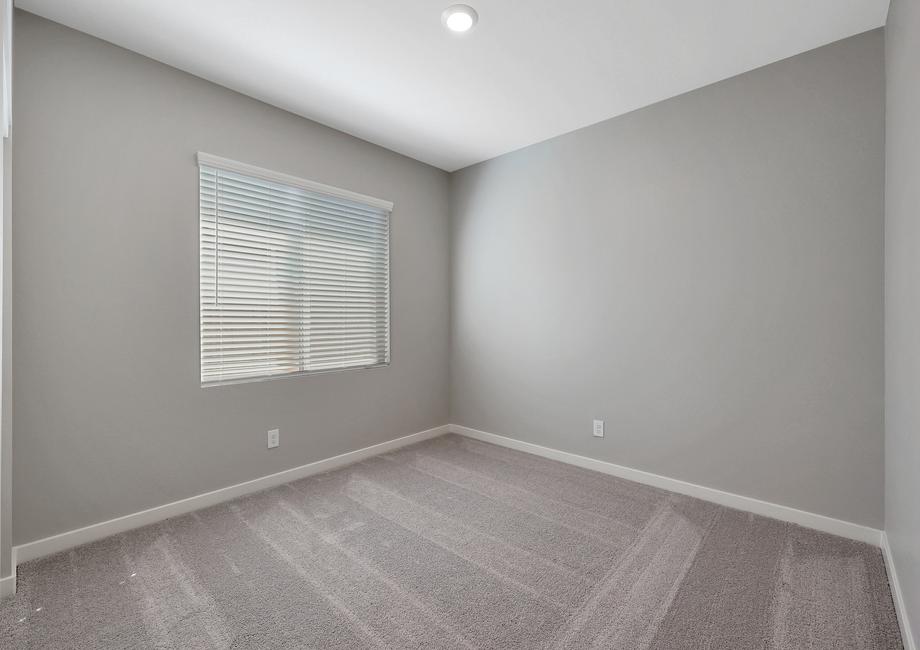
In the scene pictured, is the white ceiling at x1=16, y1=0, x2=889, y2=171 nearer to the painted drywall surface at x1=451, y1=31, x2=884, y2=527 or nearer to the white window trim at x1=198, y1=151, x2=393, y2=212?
the painted drywall surface at x1=451, y1=31, x2=884, y2=527

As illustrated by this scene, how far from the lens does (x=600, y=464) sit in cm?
316

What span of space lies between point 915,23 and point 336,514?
329 centimetres

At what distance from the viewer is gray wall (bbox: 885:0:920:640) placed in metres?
1.48

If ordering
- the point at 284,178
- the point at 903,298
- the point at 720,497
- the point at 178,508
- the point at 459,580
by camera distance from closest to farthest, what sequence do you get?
the point at 903,298 → the point at 459,580 → the point at 178,508 → the point at 720,497 → the point at 284,178

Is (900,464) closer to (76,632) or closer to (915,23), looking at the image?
(915,23)

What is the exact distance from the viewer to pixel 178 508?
248 cm

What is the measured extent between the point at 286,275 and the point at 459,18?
1.88 m

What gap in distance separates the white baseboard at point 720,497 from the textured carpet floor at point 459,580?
77 millimetres

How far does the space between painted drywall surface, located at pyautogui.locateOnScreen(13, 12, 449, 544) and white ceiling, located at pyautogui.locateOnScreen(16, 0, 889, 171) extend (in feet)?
0.75

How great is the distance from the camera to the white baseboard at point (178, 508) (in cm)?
207

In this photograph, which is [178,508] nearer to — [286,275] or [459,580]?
[286,275]

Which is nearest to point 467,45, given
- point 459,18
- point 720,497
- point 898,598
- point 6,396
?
point 459,18

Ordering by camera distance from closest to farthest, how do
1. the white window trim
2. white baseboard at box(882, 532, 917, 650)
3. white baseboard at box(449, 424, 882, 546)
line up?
white baseboard at box(882, 532, 917, 650)
white baseboard at box(449, 424, 882, 546)
the white window trim

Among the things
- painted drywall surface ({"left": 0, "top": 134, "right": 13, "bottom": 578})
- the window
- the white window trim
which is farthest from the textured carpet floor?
the white window trim
